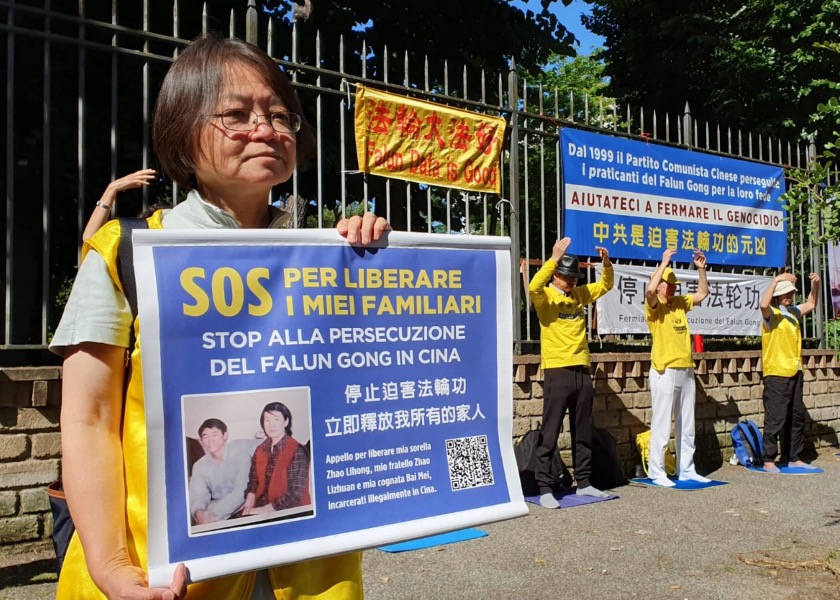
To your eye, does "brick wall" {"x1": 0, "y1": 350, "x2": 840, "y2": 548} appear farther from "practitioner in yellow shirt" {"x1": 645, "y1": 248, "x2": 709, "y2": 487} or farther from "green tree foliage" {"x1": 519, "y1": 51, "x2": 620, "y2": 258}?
"green tree foliage" {"x1": 519, "y1": 51, "x2": 620, "y2": 258}

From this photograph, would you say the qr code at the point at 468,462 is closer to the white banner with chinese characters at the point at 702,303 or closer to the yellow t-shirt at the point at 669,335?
the white banner with chinese characters at the point at 702,303

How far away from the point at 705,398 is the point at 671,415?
4.34 ft

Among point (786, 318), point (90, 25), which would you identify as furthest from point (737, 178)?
point (90, 25)

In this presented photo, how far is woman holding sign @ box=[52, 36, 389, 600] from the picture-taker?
1392 millimetres

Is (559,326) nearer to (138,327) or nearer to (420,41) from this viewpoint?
(420,41)

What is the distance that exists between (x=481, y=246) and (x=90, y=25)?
173 inches

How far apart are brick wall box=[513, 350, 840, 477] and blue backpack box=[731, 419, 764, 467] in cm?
22

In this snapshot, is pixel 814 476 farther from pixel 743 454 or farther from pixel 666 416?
pixel 666 416

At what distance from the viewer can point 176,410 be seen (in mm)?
1437

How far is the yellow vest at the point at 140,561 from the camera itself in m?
1.43

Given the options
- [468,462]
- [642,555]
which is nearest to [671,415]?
[642,555]

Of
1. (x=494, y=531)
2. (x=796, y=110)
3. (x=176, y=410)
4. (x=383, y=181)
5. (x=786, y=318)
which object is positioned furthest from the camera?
(x=796, y=110)

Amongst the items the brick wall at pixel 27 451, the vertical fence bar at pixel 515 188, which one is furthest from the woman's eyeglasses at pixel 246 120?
the vertical fence bar at pixel 515 188

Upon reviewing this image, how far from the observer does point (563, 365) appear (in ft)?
22.6
